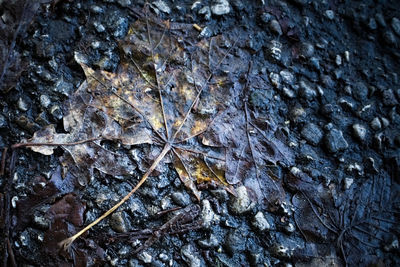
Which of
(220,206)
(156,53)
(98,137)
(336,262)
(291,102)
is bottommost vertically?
(336,262)

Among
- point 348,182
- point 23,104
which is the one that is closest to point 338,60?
point 348,182

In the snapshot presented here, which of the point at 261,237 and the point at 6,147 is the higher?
the point at 6,147

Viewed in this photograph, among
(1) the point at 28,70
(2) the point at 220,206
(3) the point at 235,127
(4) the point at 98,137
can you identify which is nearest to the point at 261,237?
(2) the point at 220,206

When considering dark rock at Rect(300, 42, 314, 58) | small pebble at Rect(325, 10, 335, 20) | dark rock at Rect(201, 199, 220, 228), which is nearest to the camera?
dark rock at Rect(201, 199, 220, 228)

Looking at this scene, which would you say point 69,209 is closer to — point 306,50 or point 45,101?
point 45,101

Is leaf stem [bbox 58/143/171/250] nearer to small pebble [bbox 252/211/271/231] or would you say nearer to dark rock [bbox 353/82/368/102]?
small pebble [bbox 252/211/271/231]

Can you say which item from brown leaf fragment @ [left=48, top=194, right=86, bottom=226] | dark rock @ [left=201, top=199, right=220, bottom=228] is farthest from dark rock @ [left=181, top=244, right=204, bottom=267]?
brown leaf fragment @ [left=48, top=194, right=86, bottom=226]

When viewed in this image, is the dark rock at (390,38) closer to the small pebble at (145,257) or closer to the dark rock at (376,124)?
the dark rock at (376,124)

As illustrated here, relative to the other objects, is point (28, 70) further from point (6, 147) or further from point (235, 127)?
Result: point (235, 127)
